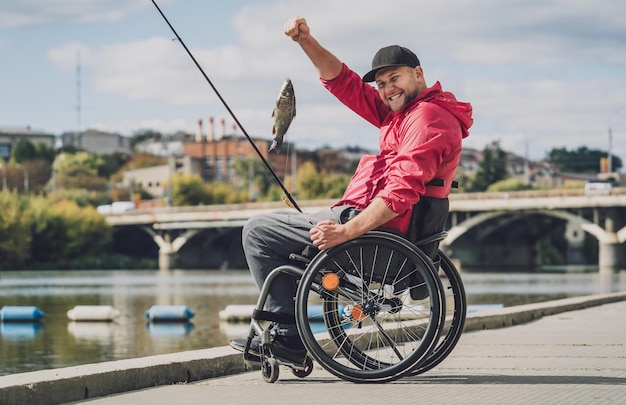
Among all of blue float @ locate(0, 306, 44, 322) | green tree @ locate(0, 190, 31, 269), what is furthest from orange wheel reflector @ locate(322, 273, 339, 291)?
green tree @ locate(0, 190, 31, 269)

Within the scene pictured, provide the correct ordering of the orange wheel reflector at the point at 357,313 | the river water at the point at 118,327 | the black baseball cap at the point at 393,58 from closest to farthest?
1. the orange wheel reflector at the point at 357,313
2. the black baseball cap at the point at 393,58
3. the river water at the point at 118,327

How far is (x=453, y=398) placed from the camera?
165 inches

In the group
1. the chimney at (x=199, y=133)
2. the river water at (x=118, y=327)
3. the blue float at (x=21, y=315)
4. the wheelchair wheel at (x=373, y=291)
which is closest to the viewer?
the wheelchair wheel at (x=373, y=291)

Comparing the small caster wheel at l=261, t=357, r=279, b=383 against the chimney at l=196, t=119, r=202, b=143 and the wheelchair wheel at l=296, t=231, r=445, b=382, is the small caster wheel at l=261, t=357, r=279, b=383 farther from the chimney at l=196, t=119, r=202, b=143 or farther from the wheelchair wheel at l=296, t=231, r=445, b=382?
the chimney at l=196, t=119, r=202, b=143

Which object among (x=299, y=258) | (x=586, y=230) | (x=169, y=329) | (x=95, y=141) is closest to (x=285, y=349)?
(x=299, y=258)

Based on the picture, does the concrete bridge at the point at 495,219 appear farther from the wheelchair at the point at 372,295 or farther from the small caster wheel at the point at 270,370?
the small caster wheel at the point at 270,370

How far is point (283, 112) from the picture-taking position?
197 inches

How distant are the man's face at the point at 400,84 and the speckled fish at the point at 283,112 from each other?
0.37m

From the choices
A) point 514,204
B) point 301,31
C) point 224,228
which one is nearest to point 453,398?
point 301,31

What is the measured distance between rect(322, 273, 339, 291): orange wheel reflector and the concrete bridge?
195 ft

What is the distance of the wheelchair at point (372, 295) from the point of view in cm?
467

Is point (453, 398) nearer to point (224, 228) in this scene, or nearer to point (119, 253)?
point (224, 228)

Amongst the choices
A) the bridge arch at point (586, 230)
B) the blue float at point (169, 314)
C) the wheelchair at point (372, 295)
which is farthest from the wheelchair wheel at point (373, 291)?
the bridge arch at point (586, 230)

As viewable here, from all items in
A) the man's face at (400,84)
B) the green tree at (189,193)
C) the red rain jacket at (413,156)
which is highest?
the green tree at (189,193)
